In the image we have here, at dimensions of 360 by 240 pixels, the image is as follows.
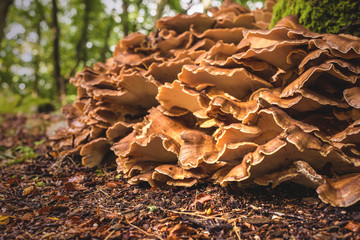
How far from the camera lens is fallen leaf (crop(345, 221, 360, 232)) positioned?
6.16 ft

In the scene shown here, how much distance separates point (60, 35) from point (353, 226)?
2807 cm

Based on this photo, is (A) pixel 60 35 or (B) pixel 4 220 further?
(A) pixel 60 35

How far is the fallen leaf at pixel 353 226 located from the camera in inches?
73.9

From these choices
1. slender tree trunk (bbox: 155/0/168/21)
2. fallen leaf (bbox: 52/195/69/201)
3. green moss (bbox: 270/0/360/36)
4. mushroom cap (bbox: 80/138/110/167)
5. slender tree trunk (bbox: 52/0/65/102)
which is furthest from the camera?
slender tree trunk (bbox: 52/0/65/102)

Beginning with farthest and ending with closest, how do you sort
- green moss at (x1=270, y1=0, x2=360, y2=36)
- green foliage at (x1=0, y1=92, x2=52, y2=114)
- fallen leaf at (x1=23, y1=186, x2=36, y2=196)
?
1. green foliage at (x1=0, y1=92, x2=52, y2=114)
2. green moss at (x1=270, y1=0, x2=360, y2=36)
3. fallen leaf at (x1=23, y1=186, x2=36, y2=196)

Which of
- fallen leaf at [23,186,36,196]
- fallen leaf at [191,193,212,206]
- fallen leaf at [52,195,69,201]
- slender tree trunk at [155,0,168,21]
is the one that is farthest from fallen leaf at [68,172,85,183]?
slender tree trunk at [155,0,168,21]

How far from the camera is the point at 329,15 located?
3652 mm

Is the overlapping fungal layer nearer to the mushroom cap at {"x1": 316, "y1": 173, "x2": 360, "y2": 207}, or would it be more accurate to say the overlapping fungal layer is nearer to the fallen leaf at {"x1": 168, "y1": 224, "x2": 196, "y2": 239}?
the mushroom cap at {"x1": 316, "y1": 173, "x2": 360, "y2": 207}

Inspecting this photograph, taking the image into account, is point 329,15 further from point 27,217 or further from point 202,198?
point 27,217

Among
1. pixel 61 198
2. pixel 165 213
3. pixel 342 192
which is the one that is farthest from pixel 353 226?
pixel 61 198

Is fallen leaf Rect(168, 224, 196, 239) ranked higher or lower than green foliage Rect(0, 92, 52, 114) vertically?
higher

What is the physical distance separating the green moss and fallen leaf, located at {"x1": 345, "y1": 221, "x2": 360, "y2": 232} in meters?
2.80

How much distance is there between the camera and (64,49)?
27.7 m

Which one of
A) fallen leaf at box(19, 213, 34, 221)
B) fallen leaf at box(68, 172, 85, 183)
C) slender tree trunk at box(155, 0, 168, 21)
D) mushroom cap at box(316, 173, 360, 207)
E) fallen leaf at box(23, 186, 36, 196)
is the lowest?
fallen leaf at box(68, 172, 85, 183)
